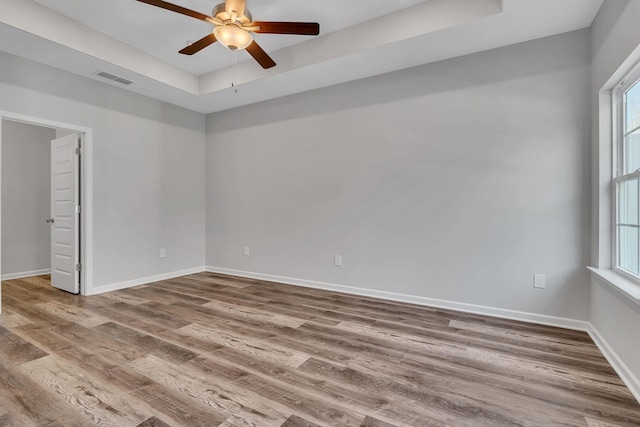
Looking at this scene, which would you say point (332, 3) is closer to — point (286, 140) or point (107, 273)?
point (286, 140)

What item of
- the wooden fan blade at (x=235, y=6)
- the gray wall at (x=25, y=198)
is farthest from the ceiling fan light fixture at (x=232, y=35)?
the gray wall at (x=25, y=198)

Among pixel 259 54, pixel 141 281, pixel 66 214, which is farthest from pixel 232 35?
pixel 141 281

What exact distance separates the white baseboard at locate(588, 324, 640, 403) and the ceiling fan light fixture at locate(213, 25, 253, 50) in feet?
11.4

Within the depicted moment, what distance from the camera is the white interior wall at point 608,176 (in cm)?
187

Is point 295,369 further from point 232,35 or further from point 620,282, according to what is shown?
point 232,35

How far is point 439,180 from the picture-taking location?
11.1 ft

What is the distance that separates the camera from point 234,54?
3.77 m

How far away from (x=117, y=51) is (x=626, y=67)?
15.2 feet

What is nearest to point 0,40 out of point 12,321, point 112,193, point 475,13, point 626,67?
point 112,193

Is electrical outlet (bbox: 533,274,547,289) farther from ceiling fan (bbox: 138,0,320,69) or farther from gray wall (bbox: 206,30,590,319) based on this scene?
ceiling fan (bbox: 138,0,320,69)

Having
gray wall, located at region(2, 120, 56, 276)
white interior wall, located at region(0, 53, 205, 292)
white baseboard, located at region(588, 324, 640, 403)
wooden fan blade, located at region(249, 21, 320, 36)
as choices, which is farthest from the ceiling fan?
gray wall, located at region(2, 120, 56, 276)

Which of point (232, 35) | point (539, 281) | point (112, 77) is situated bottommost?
point (539, 281)

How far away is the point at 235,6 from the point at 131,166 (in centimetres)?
297

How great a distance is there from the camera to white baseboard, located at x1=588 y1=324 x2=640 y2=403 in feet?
5.89
